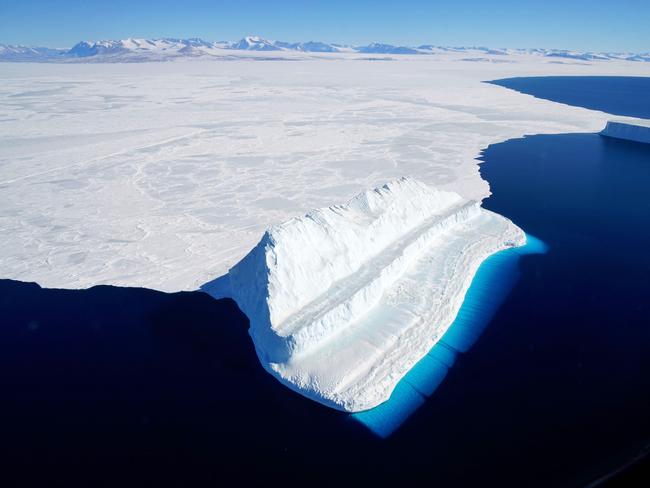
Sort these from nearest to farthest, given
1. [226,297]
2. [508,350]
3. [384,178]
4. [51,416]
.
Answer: [51,416] < [508,350] < [226,297] < [384,178]

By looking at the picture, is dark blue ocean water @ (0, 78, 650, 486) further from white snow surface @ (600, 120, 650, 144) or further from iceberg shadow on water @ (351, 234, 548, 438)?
white snow surface @ (600, 120, 650, 144)

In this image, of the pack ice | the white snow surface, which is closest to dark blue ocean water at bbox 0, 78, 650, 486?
the pack ice

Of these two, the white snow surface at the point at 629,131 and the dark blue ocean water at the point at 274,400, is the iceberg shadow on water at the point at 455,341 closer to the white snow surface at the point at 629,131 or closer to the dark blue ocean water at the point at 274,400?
the dark blue ocean water at the point at 274,400

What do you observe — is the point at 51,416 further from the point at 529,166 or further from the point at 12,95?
the point at 12,95

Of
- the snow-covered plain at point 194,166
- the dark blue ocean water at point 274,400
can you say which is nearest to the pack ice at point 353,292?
the dark blue ocean water at point 274,400

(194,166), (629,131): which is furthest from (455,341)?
(629,131)

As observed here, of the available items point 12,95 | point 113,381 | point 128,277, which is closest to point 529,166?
point 128,277
